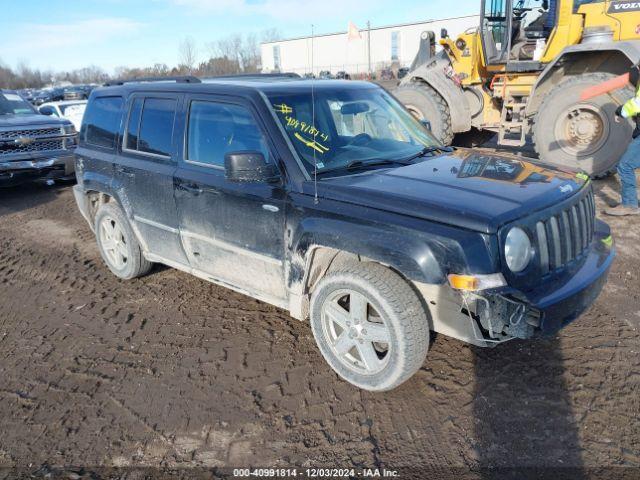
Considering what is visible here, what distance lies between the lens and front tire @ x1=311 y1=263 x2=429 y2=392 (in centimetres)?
285

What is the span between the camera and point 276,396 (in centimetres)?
319

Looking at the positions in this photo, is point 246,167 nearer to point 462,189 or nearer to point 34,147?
point 462,189

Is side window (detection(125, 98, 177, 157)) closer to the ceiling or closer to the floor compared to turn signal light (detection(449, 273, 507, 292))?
closer to the ceiling

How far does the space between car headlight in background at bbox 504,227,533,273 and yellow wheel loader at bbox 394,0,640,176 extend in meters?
5.05

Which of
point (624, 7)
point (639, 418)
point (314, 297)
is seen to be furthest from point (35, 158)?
point (624, 7)

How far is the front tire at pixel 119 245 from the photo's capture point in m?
4.78

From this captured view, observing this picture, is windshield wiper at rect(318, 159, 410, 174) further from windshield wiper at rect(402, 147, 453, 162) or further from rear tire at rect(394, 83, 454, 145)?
rear tire at rect(394, 83, 454, 145)

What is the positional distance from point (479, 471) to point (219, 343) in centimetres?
212

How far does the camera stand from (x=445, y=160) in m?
3.66

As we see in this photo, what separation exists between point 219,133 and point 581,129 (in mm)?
6236

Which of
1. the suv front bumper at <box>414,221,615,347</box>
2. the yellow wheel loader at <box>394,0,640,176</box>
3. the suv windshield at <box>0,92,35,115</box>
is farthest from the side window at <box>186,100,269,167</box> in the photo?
the suv windshield at <box>0,92,35,115</box>

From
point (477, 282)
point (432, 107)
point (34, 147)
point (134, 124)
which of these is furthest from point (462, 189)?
point (34, 147)

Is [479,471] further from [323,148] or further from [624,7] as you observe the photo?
[624,7]

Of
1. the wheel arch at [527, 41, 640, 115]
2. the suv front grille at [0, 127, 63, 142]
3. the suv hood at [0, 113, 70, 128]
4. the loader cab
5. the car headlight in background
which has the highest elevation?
the loader cab
